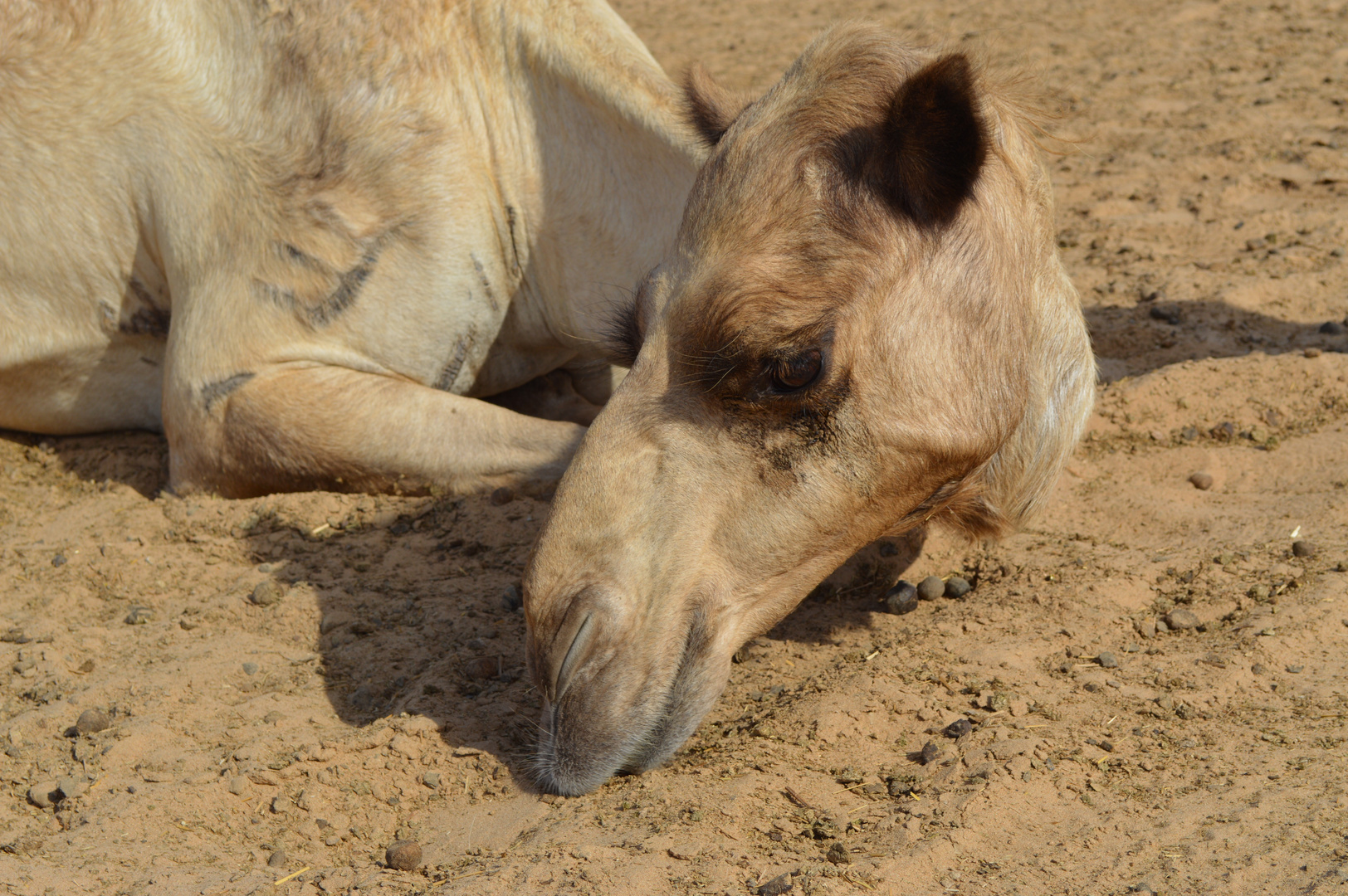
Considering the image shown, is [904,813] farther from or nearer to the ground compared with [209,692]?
farther from the ground

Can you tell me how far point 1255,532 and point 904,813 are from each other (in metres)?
1.66

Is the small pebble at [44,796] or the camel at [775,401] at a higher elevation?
the camel at [775,401]

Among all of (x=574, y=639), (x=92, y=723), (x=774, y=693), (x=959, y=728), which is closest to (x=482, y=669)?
(x=574, y=639)

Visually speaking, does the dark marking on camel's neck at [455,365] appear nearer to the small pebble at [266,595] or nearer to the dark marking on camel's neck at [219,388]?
the dark marking on camel's neck at [219,388]

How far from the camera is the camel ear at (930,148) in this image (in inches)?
92.7

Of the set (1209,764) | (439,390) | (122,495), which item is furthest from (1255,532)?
(122,495)

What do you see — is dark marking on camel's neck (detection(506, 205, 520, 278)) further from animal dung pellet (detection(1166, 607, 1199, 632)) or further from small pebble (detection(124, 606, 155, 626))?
animal dung pellet (detection(1166, 607, 1199, 632))

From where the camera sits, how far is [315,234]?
12.0 feet

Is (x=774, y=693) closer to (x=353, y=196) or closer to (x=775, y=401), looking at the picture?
(x=775, y=401)

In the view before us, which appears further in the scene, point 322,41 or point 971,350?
point 322,41

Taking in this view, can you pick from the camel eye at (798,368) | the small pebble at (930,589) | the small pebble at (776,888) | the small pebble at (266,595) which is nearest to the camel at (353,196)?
the small pebble at (266,595)

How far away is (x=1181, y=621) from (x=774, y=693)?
1.09 m

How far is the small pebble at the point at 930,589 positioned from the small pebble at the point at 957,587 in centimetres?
2

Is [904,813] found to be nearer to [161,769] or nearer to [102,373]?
[161,769]
